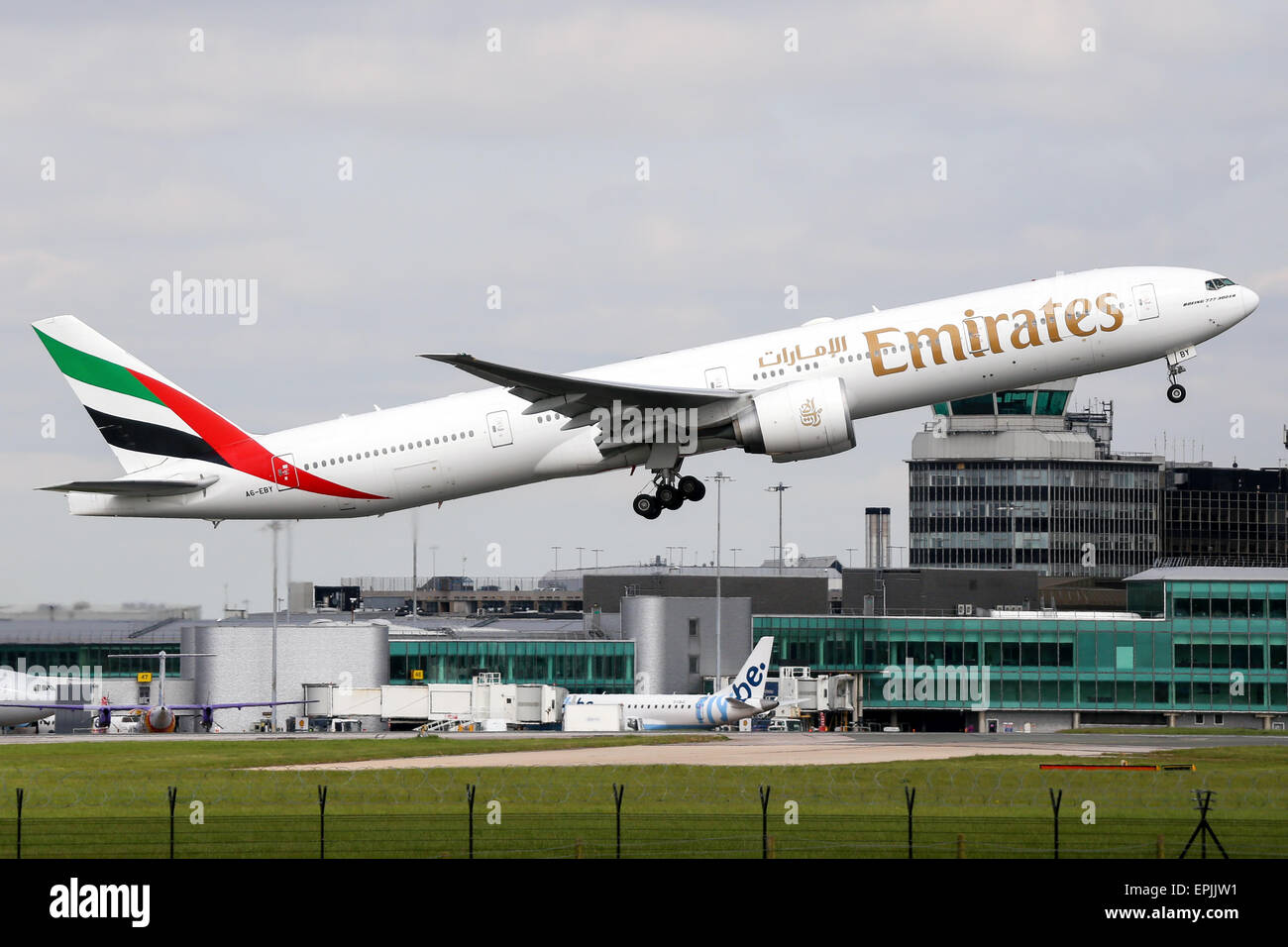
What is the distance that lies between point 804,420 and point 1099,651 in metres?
93.0

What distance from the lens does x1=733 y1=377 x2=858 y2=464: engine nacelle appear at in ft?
164

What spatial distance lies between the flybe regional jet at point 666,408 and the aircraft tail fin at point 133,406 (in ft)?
0.24

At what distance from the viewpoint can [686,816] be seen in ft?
146

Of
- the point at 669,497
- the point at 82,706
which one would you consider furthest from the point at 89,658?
the point at 669,497

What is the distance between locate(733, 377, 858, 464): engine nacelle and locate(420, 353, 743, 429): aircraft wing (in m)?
1.19

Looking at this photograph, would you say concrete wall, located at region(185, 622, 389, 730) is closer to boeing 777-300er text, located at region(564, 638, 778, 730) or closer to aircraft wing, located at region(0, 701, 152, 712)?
aircraft wing, located at region(0, 701, 152, 712)

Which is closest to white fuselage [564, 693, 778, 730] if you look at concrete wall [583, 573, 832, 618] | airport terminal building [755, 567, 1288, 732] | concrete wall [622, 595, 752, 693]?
concrete wall [622, 595, 752, 693]

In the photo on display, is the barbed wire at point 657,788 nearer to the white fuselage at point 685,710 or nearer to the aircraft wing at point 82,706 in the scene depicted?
the aircraft wing at point 82,706

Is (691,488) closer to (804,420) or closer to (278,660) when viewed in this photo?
(804,420)

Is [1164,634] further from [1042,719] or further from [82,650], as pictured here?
[82,650]

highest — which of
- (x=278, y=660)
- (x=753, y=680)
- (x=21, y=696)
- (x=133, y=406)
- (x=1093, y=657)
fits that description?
(x=133, y=406)

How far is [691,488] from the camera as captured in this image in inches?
2128

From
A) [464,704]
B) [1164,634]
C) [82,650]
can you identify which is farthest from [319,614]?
[1164,634]
